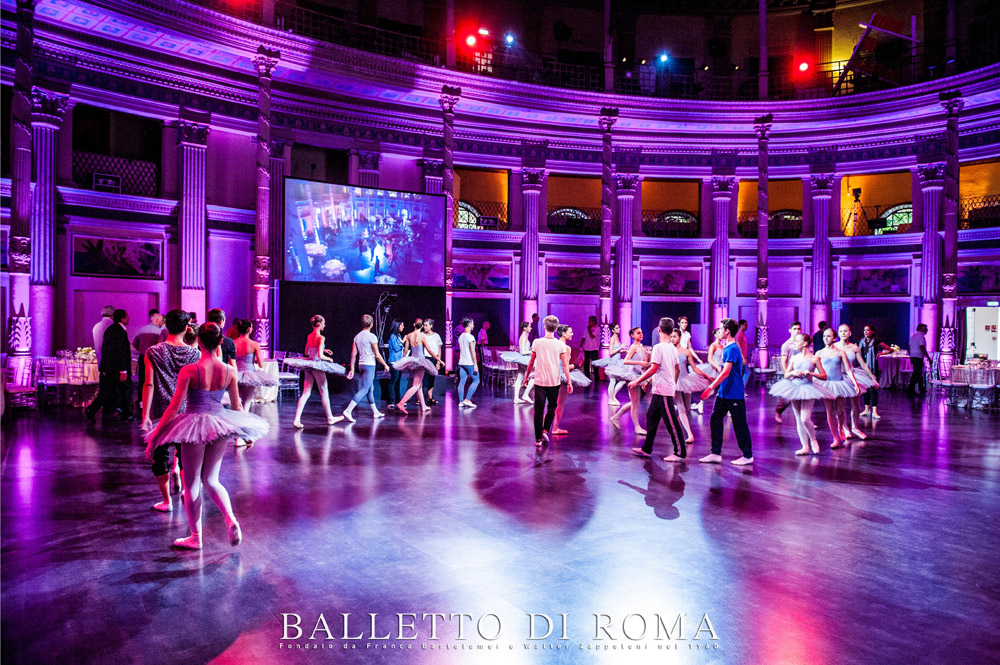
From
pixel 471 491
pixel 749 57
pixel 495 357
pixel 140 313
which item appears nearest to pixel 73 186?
pixel 140 313

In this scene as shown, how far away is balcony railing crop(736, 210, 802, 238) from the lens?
2309cm

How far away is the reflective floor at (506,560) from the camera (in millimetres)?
3604

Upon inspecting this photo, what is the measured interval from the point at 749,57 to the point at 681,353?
1830cm

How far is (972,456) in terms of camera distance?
8.73 metres

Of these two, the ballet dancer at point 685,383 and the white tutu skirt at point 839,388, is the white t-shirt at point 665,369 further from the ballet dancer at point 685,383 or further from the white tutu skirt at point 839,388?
the white tutu skirt at point 839,388

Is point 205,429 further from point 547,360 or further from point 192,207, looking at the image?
point 192,207

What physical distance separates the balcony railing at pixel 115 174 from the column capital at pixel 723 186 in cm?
1650

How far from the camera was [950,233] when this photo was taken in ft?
62.2

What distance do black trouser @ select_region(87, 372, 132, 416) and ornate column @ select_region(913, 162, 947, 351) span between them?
67.2 ft

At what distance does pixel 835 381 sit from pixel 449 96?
502 inches

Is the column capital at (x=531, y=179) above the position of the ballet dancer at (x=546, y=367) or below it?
above

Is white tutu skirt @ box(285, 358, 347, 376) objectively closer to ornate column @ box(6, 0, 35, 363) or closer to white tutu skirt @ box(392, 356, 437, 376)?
white tutu skirt @ box(392, 356, 437, 376)

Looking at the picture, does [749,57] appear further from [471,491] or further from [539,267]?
[471,491]

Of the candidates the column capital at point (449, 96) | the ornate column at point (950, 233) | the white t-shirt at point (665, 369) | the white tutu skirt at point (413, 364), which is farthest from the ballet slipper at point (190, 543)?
the ornate column at point (950, 233)
